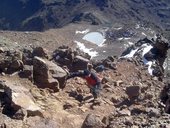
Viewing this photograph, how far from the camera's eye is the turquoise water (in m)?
61.2

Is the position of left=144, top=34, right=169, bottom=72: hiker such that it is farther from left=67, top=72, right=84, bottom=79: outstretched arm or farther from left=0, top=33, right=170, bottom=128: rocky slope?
left=67, top=72, right=84, bottom=79: outstretched arm

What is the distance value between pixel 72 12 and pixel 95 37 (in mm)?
29309

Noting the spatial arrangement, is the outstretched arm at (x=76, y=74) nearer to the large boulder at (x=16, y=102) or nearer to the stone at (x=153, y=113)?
the large boulder at (x=16, y=102)

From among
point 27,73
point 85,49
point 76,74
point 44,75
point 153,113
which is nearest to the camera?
point 153,113

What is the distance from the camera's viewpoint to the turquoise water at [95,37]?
6119cm

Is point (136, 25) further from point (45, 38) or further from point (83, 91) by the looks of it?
point (83, 91)

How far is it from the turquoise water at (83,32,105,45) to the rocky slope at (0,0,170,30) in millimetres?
16928

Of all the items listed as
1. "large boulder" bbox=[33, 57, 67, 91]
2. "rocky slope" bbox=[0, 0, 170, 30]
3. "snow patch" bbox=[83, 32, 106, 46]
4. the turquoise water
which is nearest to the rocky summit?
"large boulder" bbox=[33, 57, 67, 91]

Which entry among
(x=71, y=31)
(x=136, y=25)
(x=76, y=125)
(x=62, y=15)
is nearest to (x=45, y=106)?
(x=76, y=125)

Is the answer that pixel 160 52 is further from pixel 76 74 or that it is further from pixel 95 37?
pixel 95 37

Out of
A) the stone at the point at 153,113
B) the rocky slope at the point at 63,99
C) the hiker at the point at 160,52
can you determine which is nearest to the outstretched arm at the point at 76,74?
the rocky slope at the point at 63,99

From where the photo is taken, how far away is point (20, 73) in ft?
43.8

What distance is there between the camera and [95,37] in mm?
63125

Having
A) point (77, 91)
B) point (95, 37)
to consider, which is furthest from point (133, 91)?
point (95, 37)
